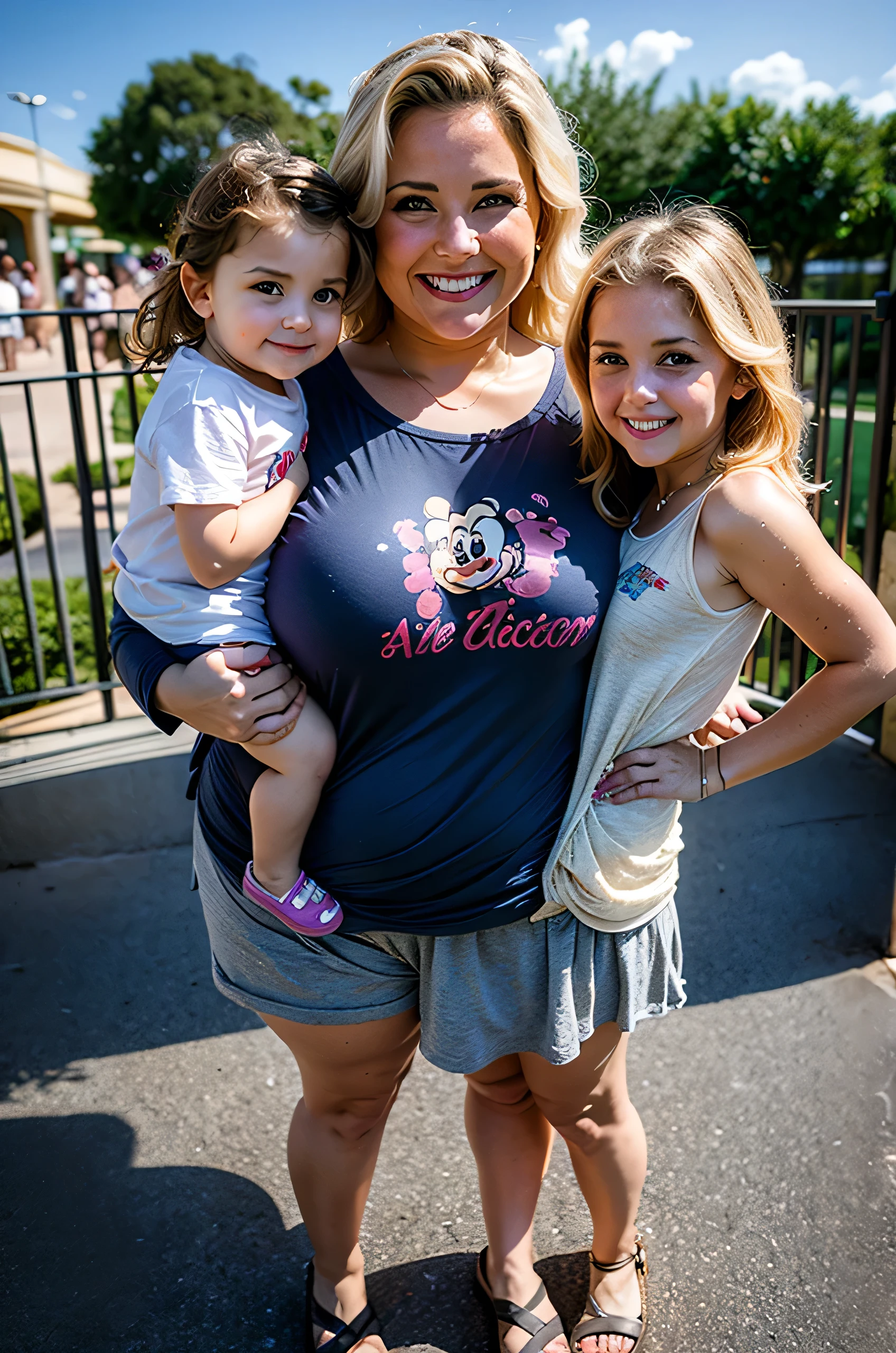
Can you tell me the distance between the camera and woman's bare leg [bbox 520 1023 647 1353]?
177cm

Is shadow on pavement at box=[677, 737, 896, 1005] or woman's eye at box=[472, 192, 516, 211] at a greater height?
woman's eye at box=[472, 192, 516, 211]

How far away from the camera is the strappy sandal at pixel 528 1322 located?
192cm

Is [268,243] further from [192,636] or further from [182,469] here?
[192,636]

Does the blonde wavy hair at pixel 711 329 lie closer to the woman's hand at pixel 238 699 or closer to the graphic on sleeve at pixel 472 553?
the graphic on sleeve at pixel 472 553

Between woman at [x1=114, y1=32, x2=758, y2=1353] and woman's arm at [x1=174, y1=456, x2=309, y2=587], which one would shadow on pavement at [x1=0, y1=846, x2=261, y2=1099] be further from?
woman's arm at [x1=174, y1=456, x2=309, y2=587]

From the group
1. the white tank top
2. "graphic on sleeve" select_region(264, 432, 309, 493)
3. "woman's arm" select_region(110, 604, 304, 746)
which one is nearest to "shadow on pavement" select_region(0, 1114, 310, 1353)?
the white tank top

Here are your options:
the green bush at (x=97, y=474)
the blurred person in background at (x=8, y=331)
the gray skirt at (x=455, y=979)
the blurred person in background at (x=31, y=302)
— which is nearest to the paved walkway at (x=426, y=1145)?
the gray skirt at (x=455, y=979)

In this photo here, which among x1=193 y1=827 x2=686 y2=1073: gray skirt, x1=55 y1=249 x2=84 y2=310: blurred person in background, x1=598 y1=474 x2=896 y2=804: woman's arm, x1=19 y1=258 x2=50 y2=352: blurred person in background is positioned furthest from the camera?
x1=19 y1=258 x2=50 y2=352: blurred person in background

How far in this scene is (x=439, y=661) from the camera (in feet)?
4.77

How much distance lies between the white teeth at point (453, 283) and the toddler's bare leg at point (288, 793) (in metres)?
0.69

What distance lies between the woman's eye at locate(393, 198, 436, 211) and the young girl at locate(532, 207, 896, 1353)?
27cm

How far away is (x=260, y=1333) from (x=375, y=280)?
6.60 feet

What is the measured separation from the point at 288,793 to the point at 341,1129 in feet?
2.37

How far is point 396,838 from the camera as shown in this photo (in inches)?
60.6
